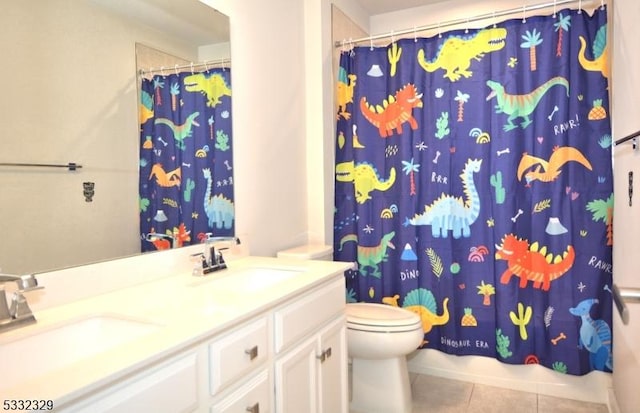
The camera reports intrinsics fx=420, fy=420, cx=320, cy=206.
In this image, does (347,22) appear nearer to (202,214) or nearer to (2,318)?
(202,214)

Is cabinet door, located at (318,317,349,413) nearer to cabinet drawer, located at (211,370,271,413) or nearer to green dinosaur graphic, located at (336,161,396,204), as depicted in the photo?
cabinet drawer, located at (211,370,271,413)

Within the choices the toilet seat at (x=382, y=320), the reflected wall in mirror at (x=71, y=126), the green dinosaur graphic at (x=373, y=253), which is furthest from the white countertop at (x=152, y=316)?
the green dinosaur graphic at (x=373, y=253)

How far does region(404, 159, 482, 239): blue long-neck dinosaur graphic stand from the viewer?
2.39 metres

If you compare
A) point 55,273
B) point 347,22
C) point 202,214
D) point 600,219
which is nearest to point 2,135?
point 55,273

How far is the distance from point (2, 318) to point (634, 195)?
2139 mm

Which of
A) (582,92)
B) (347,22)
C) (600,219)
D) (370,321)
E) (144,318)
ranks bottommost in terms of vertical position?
(370,321)

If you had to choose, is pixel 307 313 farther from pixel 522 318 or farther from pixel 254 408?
pixel 522 318

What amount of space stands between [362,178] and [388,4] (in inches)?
53.3

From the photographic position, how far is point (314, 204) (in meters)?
2.62

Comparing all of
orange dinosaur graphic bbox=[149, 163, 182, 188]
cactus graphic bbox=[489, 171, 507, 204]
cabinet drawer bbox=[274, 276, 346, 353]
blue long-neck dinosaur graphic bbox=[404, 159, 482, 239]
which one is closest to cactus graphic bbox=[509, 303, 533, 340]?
blue long-neck dinosaur graphic bbox=[404, 159, 482, 239]

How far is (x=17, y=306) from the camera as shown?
105 centimetres

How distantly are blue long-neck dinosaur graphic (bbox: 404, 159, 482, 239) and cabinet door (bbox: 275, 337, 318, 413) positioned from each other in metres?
1.22

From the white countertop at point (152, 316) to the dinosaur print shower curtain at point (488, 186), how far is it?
0.95m

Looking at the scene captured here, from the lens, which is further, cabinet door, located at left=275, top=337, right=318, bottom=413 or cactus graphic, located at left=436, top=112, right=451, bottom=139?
cactus graphic, located at left=436, top=112, right=451, bottom=139
